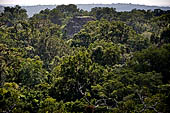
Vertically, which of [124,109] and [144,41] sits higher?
[144,41]

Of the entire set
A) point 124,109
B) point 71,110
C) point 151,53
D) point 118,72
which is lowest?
point 71,110

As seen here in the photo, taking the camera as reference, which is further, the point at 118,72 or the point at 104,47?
the point at 104,47

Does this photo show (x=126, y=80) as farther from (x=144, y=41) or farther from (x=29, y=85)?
(x=144, y=41)

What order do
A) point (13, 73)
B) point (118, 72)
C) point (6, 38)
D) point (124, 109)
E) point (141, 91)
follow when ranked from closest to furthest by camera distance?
point (124, 109), point (141, 91), point (118, 72), point (13, 73), point (6, 38)

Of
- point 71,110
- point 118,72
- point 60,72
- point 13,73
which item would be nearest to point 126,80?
point 118,72

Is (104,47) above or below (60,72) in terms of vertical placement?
above

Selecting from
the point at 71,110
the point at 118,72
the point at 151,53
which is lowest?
the point at 71,110

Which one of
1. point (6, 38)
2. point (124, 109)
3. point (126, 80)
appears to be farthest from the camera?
point (6, 38)

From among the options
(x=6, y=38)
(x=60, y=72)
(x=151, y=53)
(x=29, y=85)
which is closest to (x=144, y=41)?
(x=151, y=53)

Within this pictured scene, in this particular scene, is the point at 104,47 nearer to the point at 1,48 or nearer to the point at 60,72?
the point at 60,72
